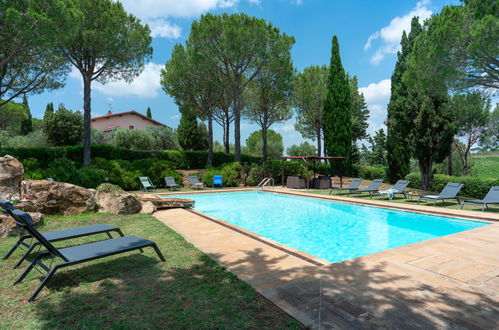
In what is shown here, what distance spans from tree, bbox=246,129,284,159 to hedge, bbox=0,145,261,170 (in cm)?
1752

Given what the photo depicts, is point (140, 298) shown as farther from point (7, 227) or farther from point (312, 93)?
point (312, 93)

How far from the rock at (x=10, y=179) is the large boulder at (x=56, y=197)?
230 millimetres

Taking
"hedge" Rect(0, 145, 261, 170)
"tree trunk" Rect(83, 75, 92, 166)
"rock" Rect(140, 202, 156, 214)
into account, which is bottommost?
"rock" Rect(140, 202, 156, 214)

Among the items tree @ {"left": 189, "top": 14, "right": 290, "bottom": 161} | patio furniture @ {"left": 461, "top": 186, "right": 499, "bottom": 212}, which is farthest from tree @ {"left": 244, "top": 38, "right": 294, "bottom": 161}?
patio furniture @ {"left": 461, "top": 186, "right": 499, "bottom": 212}

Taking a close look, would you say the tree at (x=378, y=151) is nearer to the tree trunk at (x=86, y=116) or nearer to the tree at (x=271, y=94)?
the tree at (x=271, y=94)

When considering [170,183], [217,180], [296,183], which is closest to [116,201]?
[170,183]

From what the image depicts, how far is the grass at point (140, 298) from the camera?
7.73 feet

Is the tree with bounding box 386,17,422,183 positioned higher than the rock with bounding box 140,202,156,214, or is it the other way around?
the tree with bounding box 386,17,422,183

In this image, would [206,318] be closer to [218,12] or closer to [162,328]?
[162,328]

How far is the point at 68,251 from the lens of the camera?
3.31 meters

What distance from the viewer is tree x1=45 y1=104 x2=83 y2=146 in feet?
79.4

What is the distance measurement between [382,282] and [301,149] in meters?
46.2

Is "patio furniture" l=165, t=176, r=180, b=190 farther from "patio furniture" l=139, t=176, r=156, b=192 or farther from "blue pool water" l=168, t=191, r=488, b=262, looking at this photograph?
"blue pool water" l=168, t=191, r=488, b=262

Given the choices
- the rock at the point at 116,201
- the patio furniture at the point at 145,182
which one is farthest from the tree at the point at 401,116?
the patio furniture at the point at 145,182
